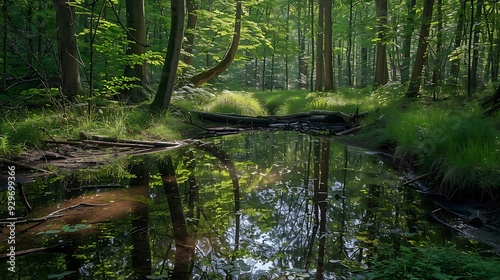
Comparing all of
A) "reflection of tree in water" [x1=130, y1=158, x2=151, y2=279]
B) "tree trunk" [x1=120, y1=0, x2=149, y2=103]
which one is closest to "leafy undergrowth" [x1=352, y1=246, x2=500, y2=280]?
"reflection of tree in water" [x1=130, y1=158, x2=151, y2=279]

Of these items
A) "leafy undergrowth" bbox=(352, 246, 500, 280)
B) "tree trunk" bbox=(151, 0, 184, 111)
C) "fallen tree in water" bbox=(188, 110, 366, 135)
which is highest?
"tree trunk" bbox=(151, 0, 184, 111)

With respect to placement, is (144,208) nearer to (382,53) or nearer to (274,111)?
(274,111)

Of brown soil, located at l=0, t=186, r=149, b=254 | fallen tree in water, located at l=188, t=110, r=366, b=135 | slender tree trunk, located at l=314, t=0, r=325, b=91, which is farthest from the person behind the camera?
slender tree trunk, located at l=314, t=0, r=325, b=91

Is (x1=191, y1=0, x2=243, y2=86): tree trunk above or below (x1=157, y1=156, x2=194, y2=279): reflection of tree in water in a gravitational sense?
above

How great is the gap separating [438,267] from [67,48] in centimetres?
846

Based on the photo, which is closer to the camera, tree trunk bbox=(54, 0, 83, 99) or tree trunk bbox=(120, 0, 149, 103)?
tree trunk bbox=(54, 0, 83, 99)

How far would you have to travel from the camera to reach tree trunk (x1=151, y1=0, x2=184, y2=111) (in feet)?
29.3

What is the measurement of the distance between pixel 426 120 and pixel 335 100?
23.7 feet

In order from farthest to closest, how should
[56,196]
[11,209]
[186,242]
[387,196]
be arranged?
[387,196] → [56,196] → [11,209] → [186,242]

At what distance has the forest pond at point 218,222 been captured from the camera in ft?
9.49

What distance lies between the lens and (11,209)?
392 cm

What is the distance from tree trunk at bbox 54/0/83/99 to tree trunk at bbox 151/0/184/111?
1.97 metres

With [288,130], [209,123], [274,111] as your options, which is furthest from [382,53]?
[209,123]

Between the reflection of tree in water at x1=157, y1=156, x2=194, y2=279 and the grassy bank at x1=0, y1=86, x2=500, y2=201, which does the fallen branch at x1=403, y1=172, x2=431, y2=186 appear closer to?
the grassy bank at x1=0, y1=86, x2=500, y2=201
